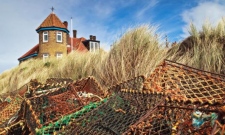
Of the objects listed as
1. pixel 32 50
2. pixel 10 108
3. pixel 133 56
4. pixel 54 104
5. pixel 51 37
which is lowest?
pixel 10 108

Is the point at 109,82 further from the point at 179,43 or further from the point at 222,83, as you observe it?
the point at 222,83

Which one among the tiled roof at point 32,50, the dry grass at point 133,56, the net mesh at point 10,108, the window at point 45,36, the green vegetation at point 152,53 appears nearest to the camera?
the net mesh at point 10,108

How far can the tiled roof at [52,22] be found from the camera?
84.2 ft

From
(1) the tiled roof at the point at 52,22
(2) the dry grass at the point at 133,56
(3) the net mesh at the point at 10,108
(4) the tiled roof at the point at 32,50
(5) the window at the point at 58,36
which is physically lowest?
(3) the net mesh at the point at 10,108

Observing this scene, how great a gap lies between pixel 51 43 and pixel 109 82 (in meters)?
22.6

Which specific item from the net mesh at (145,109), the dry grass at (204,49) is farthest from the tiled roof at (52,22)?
the net mesh at (145,109)

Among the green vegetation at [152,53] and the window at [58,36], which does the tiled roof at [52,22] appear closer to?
the window at [58,36]

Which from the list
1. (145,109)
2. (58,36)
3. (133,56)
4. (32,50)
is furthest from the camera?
(32,50)

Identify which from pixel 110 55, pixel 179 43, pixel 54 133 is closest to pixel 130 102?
pixel 54 133

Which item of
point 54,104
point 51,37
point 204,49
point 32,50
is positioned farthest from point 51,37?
point 54,104

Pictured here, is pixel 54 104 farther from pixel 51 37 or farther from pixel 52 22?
pixel 52 22

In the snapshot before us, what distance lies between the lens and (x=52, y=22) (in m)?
25.9

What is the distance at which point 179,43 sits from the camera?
4.82m

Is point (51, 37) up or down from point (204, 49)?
up
